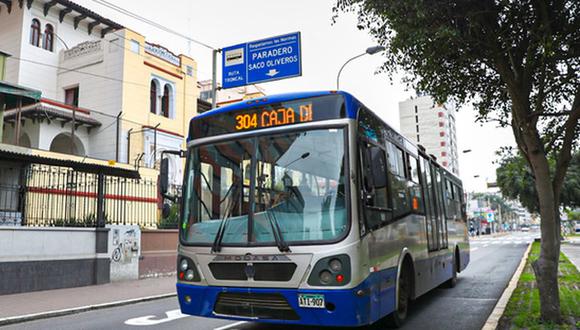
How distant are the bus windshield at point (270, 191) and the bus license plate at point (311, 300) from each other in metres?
0.62

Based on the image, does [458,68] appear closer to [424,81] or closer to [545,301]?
[424,81]

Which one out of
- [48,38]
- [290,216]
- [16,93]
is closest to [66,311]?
[290,216]

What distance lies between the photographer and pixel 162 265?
16672mm

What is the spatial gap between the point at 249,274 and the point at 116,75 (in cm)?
2533

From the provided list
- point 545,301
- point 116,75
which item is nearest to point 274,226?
point 545,301

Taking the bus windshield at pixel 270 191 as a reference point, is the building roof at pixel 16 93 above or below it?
above

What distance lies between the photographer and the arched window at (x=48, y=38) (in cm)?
3108

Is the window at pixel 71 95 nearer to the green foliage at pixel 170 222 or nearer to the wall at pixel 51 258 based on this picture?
the green foliage at pixel 170 222

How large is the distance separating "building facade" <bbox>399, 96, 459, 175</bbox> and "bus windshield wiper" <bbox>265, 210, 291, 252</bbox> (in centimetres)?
10526

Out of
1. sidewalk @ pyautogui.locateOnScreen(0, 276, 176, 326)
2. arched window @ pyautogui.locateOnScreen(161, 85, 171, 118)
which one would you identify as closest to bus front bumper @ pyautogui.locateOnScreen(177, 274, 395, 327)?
sidewalk @ pyautogui.locateOnScreen(0, 276, 176, 326)

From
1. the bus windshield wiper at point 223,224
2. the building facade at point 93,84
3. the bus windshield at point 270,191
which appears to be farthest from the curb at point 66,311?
the building facade at point 93,84

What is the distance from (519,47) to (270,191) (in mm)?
4970

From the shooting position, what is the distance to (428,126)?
362ft

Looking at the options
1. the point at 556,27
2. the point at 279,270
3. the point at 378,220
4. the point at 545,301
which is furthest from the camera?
the point at 556,27
